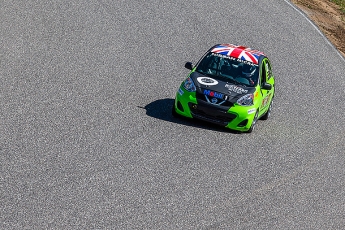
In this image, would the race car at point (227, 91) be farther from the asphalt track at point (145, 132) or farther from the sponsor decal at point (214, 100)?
the asphalt track at point (145, 132)

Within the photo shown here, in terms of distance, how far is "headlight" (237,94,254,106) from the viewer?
16.7 m

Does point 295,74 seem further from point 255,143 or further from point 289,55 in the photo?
point 255,143

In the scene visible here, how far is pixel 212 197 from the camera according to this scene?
1338 cm

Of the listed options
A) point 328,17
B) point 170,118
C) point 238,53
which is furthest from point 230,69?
point 328,17

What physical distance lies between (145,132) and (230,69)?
111 inches

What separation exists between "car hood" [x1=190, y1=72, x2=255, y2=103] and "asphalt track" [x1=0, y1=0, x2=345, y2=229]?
791 millimetres

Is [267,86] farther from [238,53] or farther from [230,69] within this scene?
[238,53]

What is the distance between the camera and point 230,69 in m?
17.5

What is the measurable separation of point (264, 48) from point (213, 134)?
8.51 meters

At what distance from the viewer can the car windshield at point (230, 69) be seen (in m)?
17.4

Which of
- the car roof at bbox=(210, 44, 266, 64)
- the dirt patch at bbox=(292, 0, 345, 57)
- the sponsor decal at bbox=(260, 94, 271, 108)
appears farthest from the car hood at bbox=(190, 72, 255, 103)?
the dirt patch at bbox=(292, 0, 345, 57)

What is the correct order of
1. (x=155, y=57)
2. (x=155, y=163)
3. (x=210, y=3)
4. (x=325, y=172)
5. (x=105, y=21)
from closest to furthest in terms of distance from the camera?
(x=155, y=163) → (x=325, y=172) → (x=155, y=57) → (x=105, y=21) → (x=210, y=3)

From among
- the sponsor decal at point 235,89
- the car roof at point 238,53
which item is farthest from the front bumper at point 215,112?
the car roof at point 238,53

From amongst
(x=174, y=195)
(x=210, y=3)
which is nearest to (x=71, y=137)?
(x=174, y=195)
